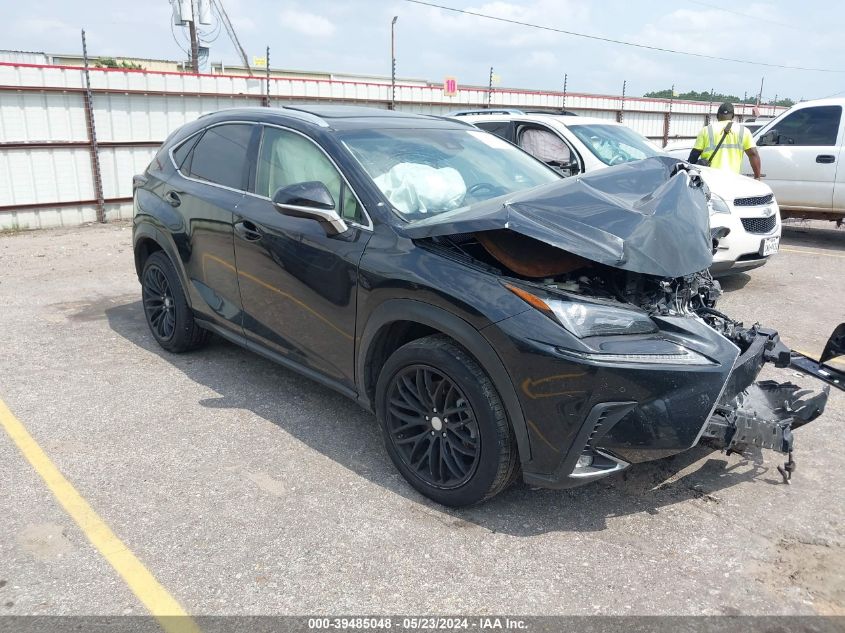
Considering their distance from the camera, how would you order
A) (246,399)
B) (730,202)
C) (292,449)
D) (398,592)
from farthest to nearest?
(730,202) → (246,399) → (292,449) → (398,592)

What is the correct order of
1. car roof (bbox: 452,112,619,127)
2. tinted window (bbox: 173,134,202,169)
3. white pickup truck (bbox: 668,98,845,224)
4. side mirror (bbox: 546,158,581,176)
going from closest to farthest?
tinted window (bbox: 173,134,202,169) < side mirror (bbox: 546,158,581,176) < car roof (bbox: 452,112,619,127) < white pickup truck (bbox: 668,98,845,224)

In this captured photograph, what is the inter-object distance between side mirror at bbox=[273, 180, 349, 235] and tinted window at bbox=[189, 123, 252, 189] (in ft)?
3.17

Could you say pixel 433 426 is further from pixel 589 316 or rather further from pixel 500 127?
pixel 500 127

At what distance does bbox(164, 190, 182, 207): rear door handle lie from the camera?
4840 mm

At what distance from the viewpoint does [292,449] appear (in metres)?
3.81

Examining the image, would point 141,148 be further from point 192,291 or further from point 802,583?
point 802,583

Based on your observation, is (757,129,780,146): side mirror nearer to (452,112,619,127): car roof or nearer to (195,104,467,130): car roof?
(452,112,619,127): car roof

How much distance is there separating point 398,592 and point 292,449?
1.35 m

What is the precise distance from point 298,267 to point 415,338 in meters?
0.82

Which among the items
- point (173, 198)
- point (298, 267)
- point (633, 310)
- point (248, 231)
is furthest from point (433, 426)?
point (173, 198)

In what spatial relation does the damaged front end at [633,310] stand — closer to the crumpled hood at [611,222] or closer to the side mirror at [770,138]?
the crumpled hood at [611,222]

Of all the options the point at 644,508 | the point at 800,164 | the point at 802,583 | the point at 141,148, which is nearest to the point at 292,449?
the point at 644,508

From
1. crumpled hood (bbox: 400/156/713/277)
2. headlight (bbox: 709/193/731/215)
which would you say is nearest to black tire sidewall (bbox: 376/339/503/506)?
crumpled hood (bbox: 400/156/713/277)

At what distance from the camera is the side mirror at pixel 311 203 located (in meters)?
3.40
